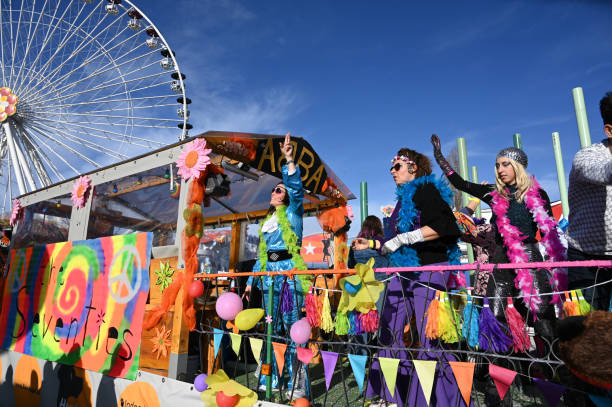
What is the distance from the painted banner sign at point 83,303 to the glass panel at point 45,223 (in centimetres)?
41

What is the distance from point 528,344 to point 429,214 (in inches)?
31.7

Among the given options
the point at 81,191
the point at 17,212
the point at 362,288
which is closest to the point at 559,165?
the point at 362,288

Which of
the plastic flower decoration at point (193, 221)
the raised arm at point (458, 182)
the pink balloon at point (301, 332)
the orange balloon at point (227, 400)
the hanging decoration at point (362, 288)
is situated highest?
the raised arm at point (458, 182)

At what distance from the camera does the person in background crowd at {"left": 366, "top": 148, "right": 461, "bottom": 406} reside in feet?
6.60

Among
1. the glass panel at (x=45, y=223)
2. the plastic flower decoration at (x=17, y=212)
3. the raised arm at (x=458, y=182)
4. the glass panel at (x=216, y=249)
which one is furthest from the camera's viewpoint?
the glass panel at (x=216, y=249)

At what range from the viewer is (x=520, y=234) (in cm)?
241

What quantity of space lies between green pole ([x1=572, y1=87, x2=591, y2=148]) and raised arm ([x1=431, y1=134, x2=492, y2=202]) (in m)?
7.48

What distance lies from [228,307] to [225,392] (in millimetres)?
541

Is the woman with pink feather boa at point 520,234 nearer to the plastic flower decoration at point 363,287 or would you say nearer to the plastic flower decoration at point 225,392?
the plastic flower decoration at point 363,287

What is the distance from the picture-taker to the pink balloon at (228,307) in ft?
7.97

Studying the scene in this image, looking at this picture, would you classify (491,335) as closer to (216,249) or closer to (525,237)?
(525,237)

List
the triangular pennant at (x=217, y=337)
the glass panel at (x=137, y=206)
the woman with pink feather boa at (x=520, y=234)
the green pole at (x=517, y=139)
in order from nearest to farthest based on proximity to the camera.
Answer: the woman with pink feather boa at (x=520, y=234)
the triangular pennant at (x=217, y=337)
the glass panel at (x=137, y=206)
the green pole at (x=517, y=139)

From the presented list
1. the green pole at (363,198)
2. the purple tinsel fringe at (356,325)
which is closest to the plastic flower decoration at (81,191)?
the purple tinsel fringe at (356,325)

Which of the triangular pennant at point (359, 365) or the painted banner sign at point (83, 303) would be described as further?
the painted banner sign at point (83, 303)
